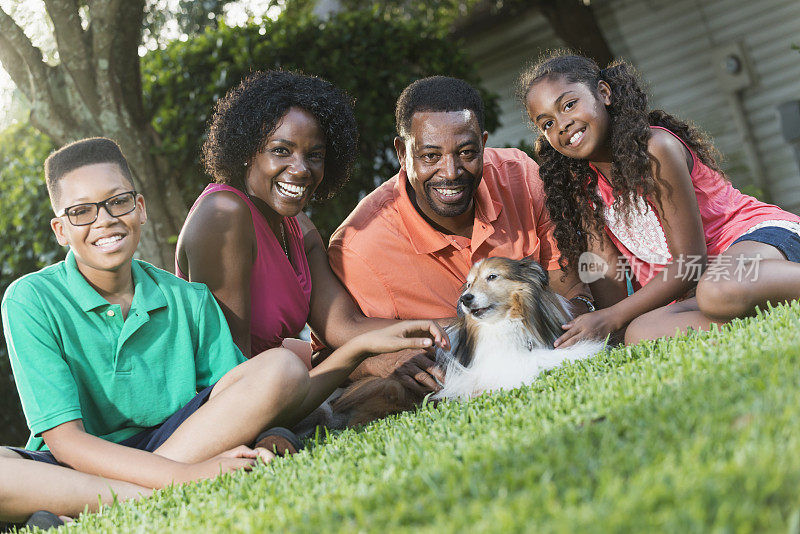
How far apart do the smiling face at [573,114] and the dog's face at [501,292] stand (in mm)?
737

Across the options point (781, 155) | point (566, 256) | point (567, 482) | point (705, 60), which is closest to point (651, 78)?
point (705, 60)

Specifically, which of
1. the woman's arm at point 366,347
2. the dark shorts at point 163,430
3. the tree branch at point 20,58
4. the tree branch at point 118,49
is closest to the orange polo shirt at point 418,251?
the woman's arm at point 366,347

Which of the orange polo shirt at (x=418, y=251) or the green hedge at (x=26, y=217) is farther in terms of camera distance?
the green hedge at (x=26, y=217)

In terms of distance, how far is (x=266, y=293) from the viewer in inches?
162

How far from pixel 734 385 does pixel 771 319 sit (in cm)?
107

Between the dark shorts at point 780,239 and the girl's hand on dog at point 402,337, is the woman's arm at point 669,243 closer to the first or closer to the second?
the dark shorts at point 780,239

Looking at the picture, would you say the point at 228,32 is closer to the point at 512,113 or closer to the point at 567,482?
the point at 512,113

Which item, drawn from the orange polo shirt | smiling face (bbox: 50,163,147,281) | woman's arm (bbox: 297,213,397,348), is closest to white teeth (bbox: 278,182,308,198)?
the orange polo shirt

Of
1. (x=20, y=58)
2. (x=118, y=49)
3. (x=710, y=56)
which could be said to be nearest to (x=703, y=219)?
(x=118, y=49)

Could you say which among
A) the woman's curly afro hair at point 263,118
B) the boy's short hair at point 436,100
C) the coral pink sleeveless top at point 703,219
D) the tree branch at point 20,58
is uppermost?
the tree branch at point 20,58

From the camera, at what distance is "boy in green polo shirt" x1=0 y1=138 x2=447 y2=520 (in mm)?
2910

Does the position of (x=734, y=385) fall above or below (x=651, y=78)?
below

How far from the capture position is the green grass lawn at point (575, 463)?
156cm

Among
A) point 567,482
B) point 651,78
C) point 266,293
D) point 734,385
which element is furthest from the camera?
point 651,78
